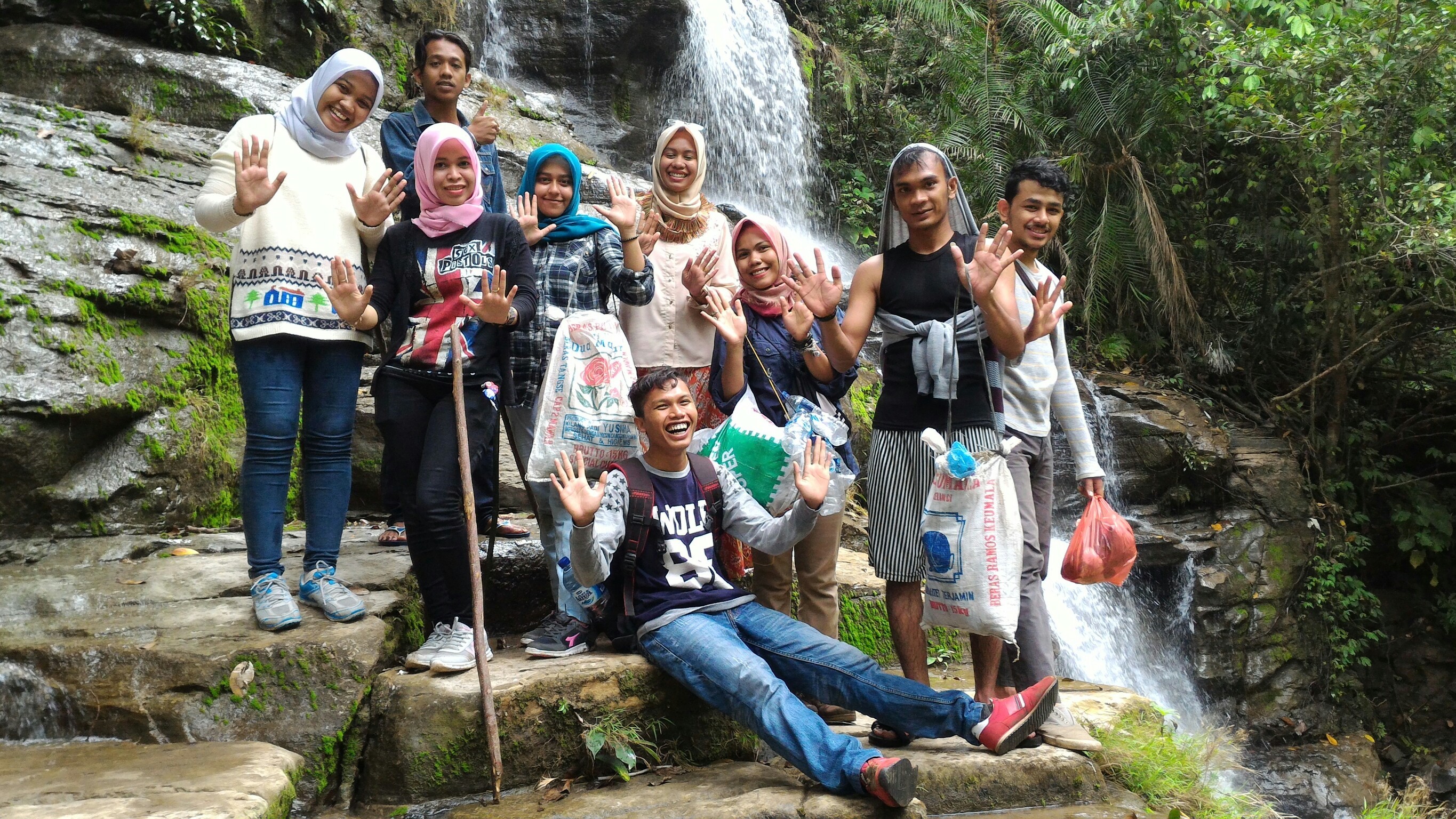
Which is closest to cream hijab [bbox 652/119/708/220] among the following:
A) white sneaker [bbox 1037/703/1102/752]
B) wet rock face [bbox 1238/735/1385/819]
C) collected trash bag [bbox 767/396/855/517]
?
collected trash bag [bbox 767/396/855/517]

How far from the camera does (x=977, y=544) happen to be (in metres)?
3.17

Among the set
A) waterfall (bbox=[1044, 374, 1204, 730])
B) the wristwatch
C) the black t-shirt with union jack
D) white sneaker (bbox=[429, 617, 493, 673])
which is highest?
the black t-shirt with union jack

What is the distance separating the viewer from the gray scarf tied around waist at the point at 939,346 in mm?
3354

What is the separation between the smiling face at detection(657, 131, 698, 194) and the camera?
412 centimetres

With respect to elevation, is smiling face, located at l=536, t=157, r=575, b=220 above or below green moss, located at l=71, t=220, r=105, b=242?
below

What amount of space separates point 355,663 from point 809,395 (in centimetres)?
185

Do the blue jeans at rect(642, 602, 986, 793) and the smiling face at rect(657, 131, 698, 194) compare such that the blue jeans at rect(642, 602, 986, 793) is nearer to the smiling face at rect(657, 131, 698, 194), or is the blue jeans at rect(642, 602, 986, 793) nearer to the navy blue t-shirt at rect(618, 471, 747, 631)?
the navy blue t-shirt at rect(618, 471, 747, 631)

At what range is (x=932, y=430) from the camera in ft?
10.6

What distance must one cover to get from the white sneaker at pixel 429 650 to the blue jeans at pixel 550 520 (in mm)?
436

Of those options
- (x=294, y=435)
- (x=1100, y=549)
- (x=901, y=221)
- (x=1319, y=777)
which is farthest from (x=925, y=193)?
(x=1319, y=777)

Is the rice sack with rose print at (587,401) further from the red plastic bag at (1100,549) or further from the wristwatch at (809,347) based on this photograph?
the red plastic bag at (1100,549)

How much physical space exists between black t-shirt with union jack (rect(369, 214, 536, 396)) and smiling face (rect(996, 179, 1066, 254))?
1.79 metres

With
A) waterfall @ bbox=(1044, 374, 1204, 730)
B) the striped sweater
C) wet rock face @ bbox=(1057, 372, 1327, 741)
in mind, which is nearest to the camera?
the striped sweater

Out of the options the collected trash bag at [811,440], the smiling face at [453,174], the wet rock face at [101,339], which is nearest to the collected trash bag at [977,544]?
the collected trash bag at [811,440]
